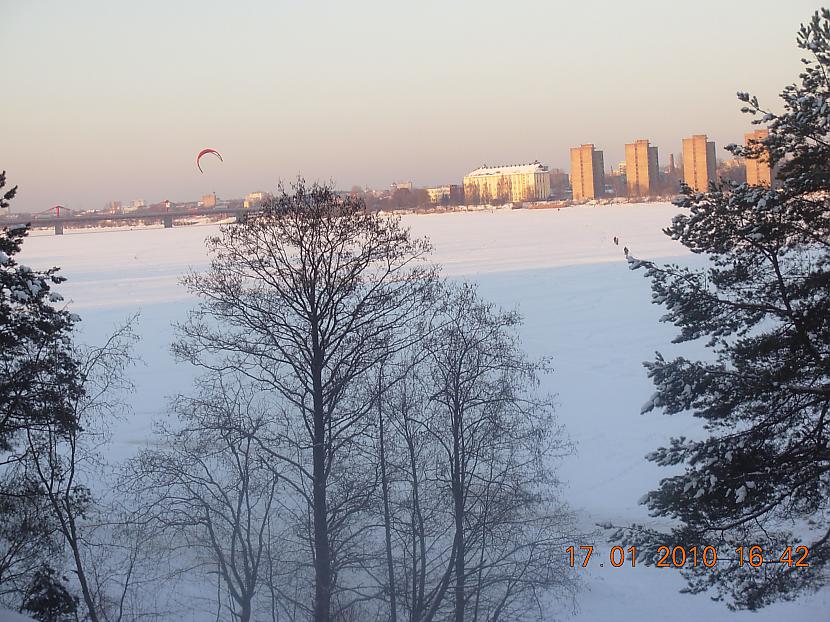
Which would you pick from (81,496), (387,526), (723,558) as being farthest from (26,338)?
(723,558)

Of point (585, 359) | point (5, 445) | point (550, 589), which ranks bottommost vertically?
point (550, 589)

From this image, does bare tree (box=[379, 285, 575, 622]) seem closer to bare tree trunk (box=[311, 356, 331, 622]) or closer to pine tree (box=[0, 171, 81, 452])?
bare tree trunk (box=[311, 356, 331, 622])

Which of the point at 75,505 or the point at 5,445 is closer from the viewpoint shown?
the point at 5,445

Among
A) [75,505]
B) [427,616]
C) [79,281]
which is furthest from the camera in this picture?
[79,281]

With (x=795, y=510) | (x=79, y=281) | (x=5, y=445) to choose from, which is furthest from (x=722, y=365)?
(x=79, y=281)

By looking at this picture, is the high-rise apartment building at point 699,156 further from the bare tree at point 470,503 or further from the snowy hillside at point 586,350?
the bare tree at point 470,503

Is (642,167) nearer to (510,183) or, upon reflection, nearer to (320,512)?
(510,183)

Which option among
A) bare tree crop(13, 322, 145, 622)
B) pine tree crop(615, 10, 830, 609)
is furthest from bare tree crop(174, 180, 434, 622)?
pine tree crop(615, 10, 830, 609)

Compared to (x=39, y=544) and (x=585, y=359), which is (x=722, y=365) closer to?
(x=39, y=544)
